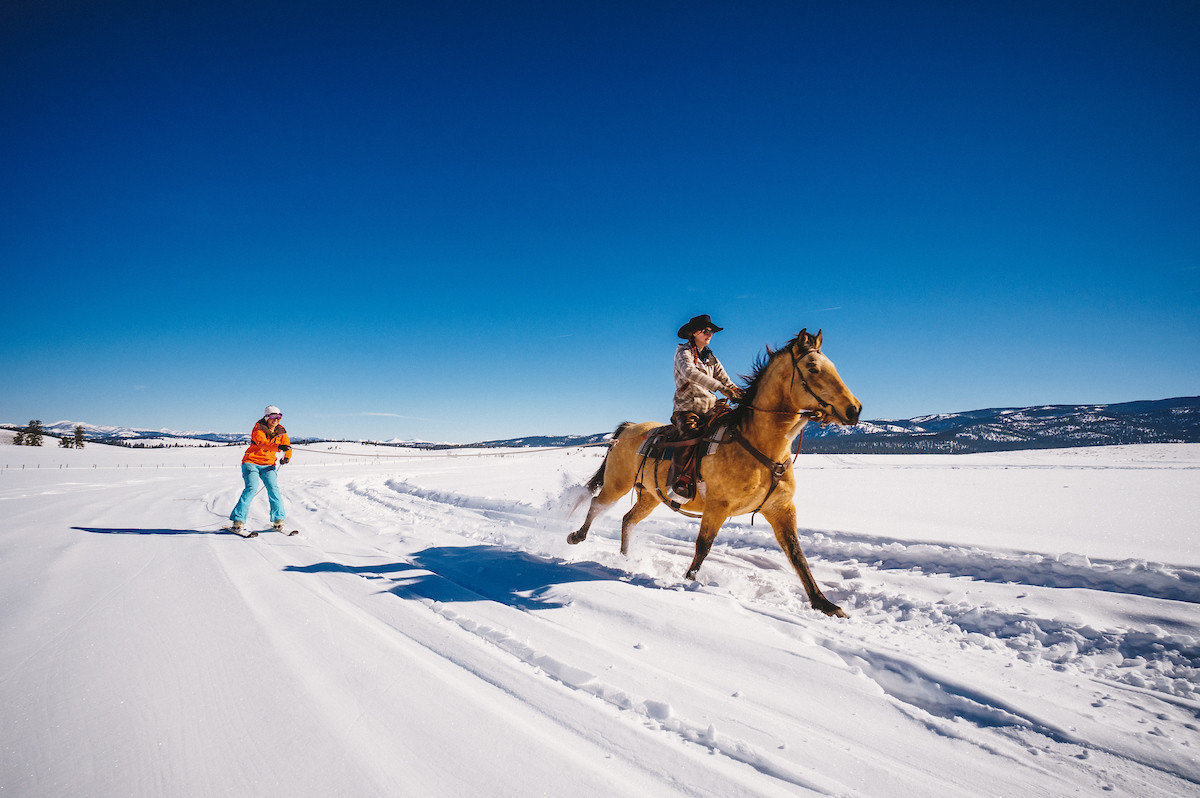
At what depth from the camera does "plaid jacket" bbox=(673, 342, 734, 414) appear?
4625 millimetres

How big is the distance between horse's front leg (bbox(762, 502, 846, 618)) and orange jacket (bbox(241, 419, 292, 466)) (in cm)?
718

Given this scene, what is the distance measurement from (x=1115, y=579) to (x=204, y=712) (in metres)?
6.40

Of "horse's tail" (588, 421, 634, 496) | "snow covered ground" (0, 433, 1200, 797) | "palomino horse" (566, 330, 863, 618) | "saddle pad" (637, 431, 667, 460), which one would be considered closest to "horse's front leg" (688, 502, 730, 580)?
"palomino horse" (566, 330, 863, 618)

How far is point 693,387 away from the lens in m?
4.95

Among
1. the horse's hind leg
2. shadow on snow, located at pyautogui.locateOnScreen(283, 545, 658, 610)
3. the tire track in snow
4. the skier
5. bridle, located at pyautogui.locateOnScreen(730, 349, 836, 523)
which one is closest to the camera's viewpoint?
the tire track in snow

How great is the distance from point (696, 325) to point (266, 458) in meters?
7.06

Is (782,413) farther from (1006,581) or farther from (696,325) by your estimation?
(1006,581)

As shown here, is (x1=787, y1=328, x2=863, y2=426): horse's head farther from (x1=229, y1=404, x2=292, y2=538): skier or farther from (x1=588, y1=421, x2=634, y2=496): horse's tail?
(x1=229, y1=404, x2=292, y2=538): skier

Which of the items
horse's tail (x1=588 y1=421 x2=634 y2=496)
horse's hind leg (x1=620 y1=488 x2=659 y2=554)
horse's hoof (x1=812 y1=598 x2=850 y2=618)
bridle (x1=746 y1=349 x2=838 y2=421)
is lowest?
horse's hoof (x1=812 y1=598 x2=850 y2=618)

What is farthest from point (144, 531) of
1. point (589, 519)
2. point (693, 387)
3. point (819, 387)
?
point (819, 387)

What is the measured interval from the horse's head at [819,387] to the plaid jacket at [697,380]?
2.94 ft

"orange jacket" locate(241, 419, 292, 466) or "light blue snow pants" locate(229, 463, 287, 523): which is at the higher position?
"orange jacket" locate(241, 419, 292, 466)

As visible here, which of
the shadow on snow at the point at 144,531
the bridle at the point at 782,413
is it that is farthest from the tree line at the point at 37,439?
the bridle at the point at 782,413

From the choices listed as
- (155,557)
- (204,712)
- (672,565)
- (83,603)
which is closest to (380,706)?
(204,712)
